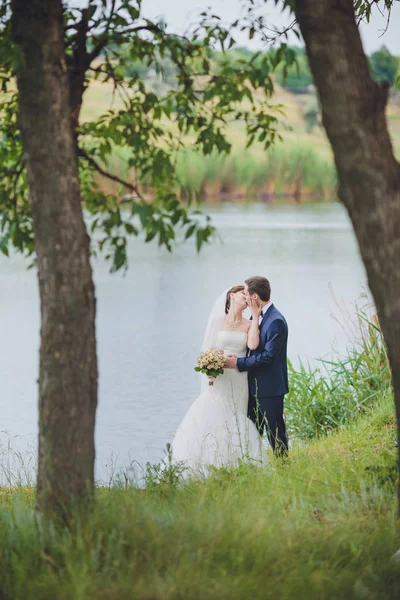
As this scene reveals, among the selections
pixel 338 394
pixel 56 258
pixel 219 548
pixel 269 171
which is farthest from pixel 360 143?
pixel 269 171

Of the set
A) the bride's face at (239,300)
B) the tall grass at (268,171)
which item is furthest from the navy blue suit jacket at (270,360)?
the tall grass at (268,171)

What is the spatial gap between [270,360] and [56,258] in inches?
144

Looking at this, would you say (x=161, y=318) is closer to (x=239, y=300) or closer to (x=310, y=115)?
(x=239, y=300)

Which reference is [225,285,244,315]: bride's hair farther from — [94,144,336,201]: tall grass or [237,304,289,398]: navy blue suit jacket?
[94,144,336,201]: tall grass

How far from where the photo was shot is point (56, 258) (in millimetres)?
3656

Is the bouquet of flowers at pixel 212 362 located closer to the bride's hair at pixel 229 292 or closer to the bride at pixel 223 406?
the bride at pixel 223 406

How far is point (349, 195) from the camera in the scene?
3543 millimetres

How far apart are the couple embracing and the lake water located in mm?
950

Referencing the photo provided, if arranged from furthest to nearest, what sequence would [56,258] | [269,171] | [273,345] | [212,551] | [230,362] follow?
[269,171] < [230,362] < [273,345] < [56,258] < [212,551]

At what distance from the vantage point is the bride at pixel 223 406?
7363mm

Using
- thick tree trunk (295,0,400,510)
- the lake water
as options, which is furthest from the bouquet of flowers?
thick tree trunk (295,0,400,510)

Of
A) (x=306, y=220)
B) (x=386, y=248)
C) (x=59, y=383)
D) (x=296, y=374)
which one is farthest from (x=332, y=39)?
(x=306, y=220)

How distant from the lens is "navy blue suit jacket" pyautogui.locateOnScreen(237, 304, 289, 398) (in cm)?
700

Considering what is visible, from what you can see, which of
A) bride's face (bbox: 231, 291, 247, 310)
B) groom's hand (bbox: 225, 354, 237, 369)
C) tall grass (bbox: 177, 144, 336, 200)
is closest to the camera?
groom's hand (bbox: 225, 354, 237, 369)
